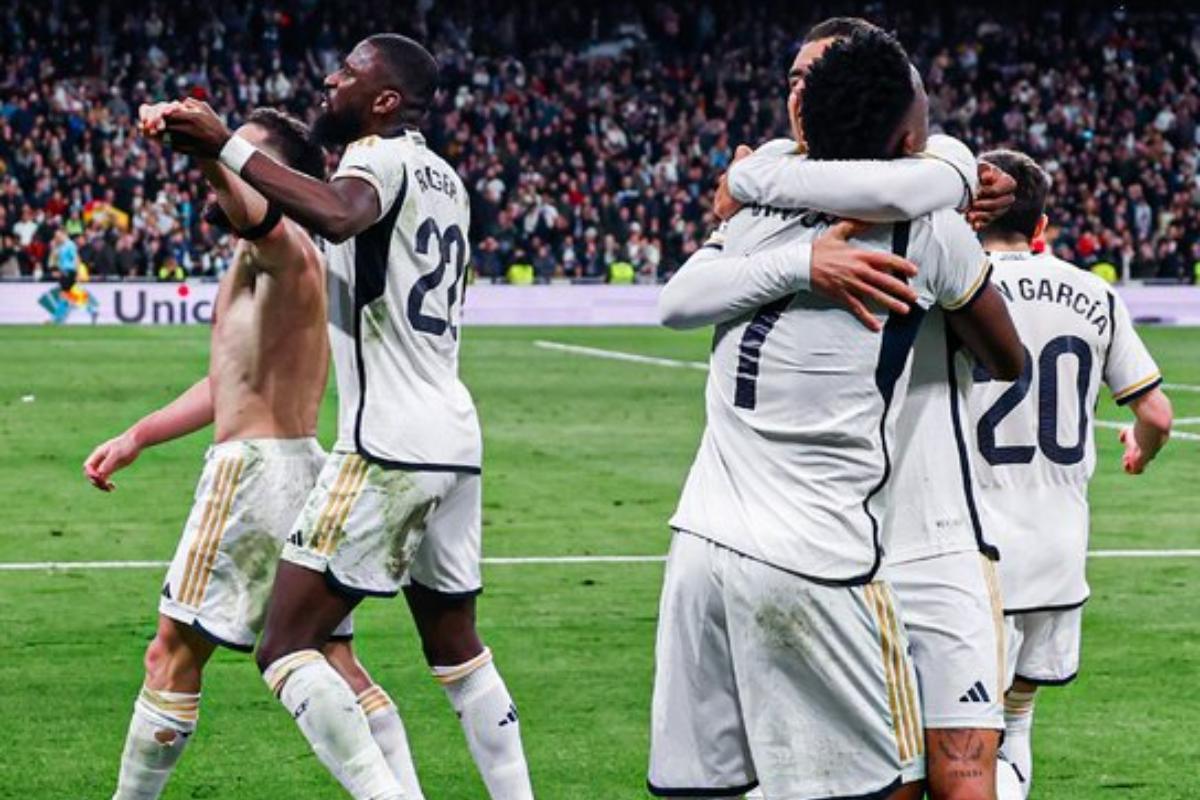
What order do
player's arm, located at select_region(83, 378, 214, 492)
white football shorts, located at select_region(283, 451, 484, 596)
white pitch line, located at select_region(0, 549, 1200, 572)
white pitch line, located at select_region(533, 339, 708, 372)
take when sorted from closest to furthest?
1. white football shorts, located at select_region(283, 451, 484, 596)
2. player's arm, located at select_region(83, 378, 214, 492)
3. white pitch line, located at select_region(0, 549, 1200, 572)
4. white pitch line, located at select_region(533, 339, 708, 372)

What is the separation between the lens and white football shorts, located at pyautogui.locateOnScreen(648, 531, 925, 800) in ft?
14.8

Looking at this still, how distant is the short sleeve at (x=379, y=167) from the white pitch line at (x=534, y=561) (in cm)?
658

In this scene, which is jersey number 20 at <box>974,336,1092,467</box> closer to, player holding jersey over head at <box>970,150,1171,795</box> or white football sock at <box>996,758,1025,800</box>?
player holding jersey over head at <box>970,150,1171,795</box>

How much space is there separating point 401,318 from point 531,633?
4.37 m

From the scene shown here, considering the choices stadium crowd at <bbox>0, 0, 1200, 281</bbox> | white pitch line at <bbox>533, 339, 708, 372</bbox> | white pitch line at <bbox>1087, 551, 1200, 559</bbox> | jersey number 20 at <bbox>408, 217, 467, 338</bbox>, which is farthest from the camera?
stadium crowd at <bbox>0, 0, 1200, 281</bbox>

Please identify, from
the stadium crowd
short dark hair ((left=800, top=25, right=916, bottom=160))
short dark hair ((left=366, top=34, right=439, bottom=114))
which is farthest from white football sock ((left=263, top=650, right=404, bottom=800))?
the stadium crowd

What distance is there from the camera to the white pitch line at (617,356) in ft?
94.4

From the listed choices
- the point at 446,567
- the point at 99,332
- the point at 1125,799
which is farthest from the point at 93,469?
the point at 99,332

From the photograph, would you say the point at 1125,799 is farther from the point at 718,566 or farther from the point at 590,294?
the point at 590,294

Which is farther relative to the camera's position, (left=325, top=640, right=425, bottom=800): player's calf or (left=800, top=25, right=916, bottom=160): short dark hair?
(left=325, top=640, right=425, bottom=800): player's calf

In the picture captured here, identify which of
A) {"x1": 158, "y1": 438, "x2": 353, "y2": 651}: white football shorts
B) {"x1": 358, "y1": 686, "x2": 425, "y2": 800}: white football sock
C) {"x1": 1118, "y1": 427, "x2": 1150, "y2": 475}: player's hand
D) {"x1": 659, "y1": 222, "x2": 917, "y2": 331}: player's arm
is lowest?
{"x1": 358, "y1": 686, "x2": 425, "y2": 800}: white football sock

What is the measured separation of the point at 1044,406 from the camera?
6332 millimetres

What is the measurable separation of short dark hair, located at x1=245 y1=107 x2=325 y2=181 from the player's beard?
0.14 m

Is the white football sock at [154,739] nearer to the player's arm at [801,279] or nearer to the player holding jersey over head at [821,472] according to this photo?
the player holding jersey over head at [821,472]
